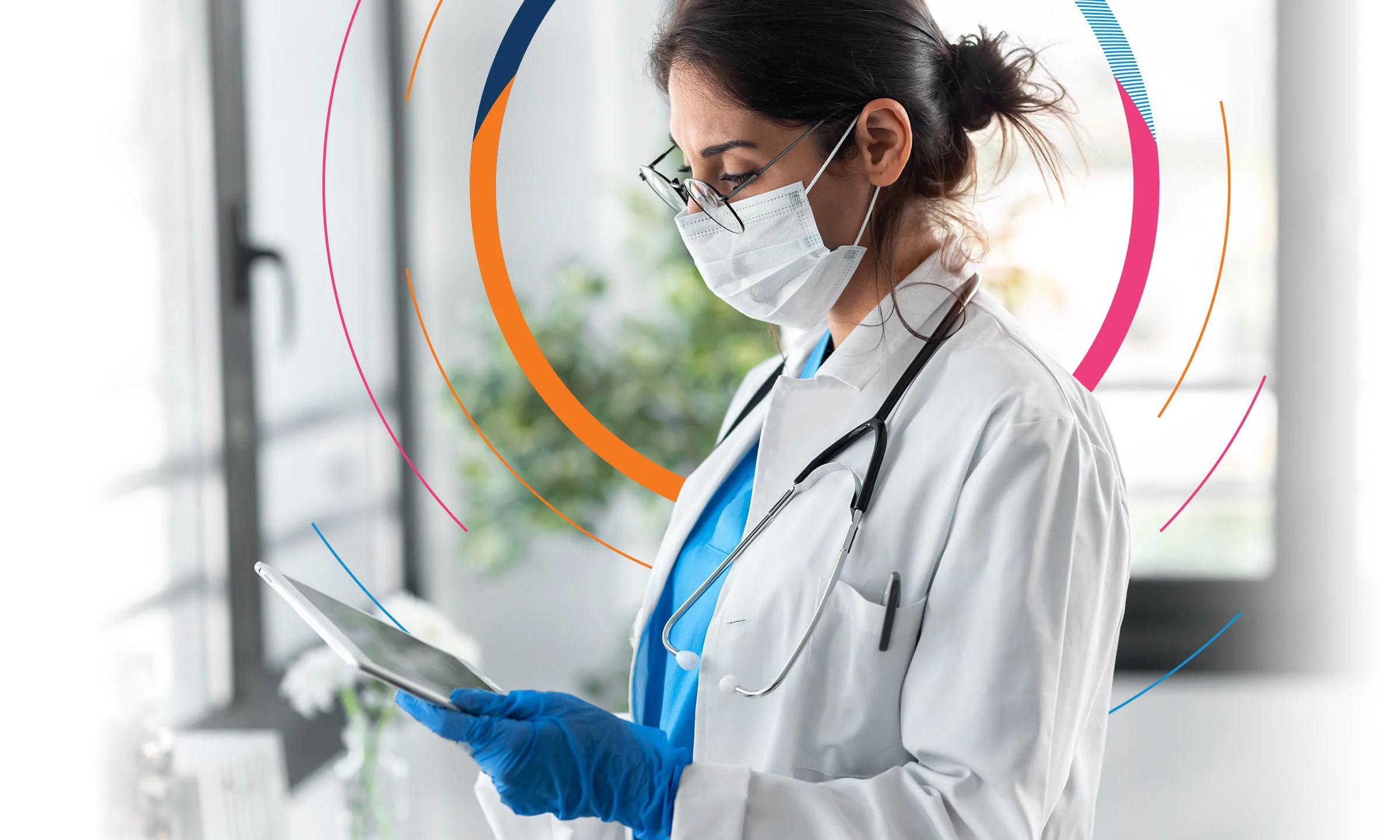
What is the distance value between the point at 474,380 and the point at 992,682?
154 centimetres

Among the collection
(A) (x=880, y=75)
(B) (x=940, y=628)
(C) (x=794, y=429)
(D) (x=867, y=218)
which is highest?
(A) (x=880, y=75)

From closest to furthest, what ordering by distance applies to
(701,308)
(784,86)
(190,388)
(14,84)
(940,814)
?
(940,814), (784,86), (14,84), (190,388), (701,308)

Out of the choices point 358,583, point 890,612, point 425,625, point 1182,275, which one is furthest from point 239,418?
point 1182,275

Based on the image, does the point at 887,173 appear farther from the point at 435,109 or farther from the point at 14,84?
the point at 435,109

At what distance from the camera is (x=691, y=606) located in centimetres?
101

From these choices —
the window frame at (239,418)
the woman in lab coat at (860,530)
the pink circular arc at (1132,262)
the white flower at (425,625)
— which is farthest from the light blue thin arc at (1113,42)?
the window frame at (239,418)

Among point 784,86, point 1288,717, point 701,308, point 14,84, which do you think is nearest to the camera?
point 784,86

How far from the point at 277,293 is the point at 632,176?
77 centimetres

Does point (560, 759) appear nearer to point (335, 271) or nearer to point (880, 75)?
point (880, 75)

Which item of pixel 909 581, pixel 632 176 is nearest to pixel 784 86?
pixel 909 581

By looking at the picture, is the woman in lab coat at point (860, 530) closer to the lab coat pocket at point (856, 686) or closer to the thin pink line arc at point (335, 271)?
the lab coat pocket at point (856, 686)

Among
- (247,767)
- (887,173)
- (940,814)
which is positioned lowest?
(247,767)

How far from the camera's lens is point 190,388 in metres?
1.86

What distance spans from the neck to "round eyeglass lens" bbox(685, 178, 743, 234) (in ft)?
0.43
